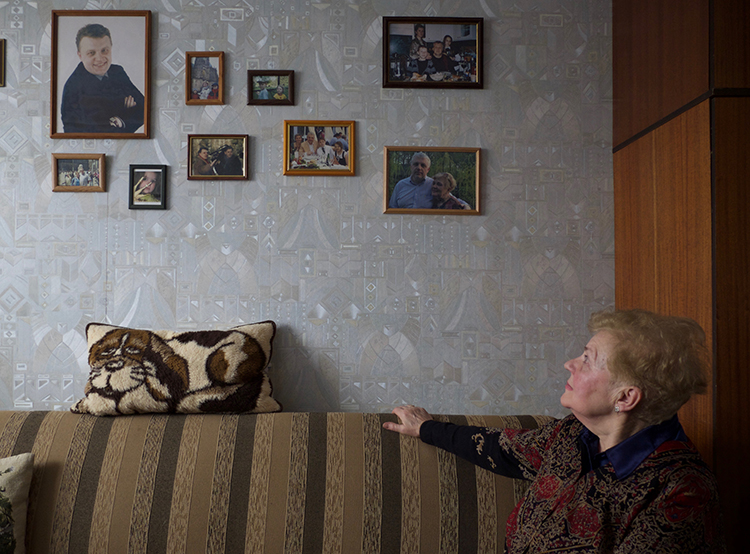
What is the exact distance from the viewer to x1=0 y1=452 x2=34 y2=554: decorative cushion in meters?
1.37

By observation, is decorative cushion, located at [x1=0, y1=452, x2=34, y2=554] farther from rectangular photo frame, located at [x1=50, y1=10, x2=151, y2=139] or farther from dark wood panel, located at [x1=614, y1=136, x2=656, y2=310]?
dark wood panel, located at [x1=614, y1=136, x2=656, y2=310]

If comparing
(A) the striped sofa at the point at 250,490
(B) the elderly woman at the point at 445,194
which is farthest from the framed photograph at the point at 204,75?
(A) the striped sofa at the point at 250,490

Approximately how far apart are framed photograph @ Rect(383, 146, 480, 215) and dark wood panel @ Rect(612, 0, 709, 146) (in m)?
0.57

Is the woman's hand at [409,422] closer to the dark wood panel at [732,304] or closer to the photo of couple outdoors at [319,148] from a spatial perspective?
the dark wood panel at [732,304]

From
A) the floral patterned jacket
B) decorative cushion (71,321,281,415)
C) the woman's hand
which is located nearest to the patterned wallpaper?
decorative cushion (71,321,281,415)

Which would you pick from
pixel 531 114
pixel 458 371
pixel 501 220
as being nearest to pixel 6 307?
pixel 458 371

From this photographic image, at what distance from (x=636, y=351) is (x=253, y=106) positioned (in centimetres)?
155

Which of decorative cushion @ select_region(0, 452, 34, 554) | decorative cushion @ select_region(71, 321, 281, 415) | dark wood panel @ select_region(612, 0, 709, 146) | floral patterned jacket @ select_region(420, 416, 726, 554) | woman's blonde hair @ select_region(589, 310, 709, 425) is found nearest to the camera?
floral patterned jacket @ select_region(420, 416, 726, 554)

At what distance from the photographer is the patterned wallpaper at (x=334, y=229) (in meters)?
1.96

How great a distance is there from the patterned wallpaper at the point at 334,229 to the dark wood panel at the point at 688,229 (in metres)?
0.34

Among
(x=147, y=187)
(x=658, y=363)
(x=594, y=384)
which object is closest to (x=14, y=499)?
(x=147, y=187)

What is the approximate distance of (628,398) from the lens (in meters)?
1.17

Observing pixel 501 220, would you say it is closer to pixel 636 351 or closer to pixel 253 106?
pixel 636 351

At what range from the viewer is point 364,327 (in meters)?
1.97
